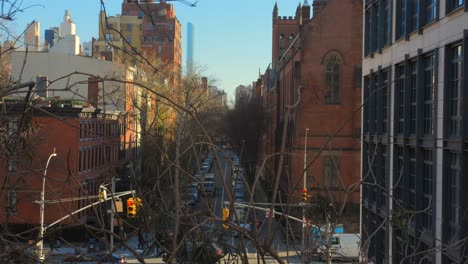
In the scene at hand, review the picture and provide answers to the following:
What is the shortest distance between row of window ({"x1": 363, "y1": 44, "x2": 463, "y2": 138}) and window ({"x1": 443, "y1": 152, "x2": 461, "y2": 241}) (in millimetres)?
790

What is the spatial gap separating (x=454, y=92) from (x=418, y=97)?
300 centimetres

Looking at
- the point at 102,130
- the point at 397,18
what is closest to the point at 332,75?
the point at 397,18

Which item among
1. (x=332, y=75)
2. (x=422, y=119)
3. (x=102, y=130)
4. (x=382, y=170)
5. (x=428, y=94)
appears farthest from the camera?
(x=332, y=75)

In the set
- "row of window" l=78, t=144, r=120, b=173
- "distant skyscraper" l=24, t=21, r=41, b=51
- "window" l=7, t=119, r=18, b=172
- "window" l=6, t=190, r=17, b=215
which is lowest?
"row of window" l=78, t=144, r=120, b=173

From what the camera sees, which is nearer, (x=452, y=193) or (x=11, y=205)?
(x=11, y=205)

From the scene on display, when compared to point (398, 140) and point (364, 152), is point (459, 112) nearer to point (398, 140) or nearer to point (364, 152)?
point (398, 140)

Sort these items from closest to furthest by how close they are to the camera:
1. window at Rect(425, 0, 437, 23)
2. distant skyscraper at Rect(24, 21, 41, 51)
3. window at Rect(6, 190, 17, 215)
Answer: window at Rect(6, 190, 17, 215)
distant skyscraper at Rect(24, 21, 41, 51)
window at Rect(425, 0, 437, 23)

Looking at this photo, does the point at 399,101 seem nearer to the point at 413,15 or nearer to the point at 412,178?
the point at 412,178

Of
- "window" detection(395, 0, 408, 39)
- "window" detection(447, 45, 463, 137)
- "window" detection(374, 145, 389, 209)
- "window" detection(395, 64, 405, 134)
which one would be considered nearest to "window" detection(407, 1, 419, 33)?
"window" detection(395, 0, 408, 39)

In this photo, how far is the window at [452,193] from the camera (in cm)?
1972

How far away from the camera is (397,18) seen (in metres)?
26.7

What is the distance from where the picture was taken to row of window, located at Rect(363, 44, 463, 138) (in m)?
20.2

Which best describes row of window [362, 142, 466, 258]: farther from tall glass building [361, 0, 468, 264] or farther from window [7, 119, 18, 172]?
window [7, 119, 18, 172]

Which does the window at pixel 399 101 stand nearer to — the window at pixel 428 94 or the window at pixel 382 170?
the window at pixel 382 170
